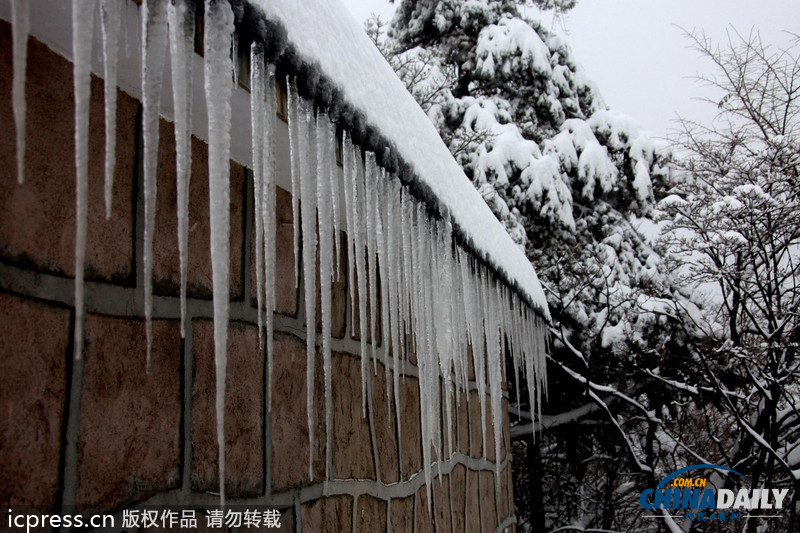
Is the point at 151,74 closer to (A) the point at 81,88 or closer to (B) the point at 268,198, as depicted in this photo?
(A) the point at 81,88

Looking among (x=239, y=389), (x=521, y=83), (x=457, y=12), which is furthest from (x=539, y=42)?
(x=239, y=389)

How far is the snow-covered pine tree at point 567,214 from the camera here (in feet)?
18.6

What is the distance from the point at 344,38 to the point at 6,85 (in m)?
0.52

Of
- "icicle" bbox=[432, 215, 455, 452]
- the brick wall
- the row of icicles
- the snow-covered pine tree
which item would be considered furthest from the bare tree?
the brick wall

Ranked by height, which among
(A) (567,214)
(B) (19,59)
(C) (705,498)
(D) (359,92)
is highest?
(A) (567,214)

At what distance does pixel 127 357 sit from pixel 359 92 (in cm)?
51

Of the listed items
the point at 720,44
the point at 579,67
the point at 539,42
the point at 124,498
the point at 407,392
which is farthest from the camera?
the point at 579,67

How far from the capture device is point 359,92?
99cm

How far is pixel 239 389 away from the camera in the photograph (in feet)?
3.47

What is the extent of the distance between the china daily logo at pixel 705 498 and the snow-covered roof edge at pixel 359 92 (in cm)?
340

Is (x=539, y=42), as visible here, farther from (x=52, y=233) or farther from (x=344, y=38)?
(x=52, y=233)

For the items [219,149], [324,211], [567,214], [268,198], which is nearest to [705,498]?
[567,214]

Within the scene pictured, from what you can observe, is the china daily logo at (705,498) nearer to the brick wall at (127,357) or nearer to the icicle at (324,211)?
the brick wall at (127,357)

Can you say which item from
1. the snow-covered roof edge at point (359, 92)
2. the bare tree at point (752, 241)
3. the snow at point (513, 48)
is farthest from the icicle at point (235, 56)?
the snow at point (513, 48)
